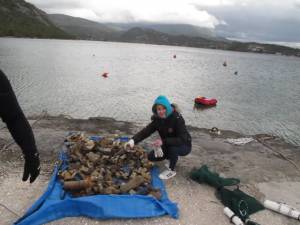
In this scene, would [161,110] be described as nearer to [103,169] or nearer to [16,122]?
[103,169]

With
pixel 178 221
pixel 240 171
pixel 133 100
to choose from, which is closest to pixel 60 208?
pixel 178 221

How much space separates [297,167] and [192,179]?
3.21m

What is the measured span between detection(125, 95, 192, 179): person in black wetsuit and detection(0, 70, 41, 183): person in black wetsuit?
2818mm

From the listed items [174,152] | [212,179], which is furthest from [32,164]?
[212,179]

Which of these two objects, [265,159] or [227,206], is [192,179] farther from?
[265,159]

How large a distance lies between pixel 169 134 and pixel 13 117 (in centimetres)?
361

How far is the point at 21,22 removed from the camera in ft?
415

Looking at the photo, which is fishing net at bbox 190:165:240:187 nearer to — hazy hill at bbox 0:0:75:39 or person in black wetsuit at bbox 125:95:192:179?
person in black wetsuit at bbox 125:95:192:179

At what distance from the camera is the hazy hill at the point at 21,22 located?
365 ft

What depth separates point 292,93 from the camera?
2700 cm

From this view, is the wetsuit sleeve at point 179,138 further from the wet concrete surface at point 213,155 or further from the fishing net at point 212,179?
the wet concrete surface at point 213,155

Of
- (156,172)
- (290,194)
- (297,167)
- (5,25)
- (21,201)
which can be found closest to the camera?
(21,201)

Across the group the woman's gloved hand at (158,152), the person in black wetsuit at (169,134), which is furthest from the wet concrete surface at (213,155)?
the woman's gloved hand at (158,152)

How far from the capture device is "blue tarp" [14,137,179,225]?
375cm
